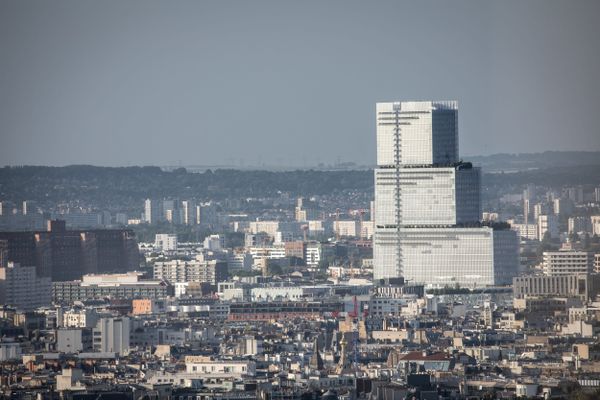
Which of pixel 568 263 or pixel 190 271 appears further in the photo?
pixel 190 271

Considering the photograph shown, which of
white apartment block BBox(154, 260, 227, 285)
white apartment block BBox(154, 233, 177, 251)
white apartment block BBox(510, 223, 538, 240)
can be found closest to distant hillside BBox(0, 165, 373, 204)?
white apartment block BBox(154, 233, 177, 251)

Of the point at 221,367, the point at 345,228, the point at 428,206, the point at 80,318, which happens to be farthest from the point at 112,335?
the point at 345,228

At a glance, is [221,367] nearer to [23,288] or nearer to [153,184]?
[23,288]

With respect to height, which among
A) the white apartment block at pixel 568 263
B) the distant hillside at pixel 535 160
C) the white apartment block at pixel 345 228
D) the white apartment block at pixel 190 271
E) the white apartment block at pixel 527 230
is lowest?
the white apartment block at pixel 190 271

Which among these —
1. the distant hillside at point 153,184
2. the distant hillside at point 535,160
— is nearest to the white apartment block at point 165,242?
the distant hillside at point 153,184

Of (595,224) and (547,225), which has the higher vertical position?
(595,224)

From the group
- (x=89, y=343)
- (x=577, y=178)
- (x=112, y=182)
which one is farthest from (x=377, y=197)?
(x=112, y=182)

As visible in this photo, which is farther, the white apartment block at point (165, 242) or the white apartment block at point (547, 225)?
the white apartment block at point (165, 242)

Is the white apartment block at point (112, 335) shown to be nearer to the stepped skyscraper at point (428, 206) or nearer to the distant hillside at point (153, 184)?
the stepped skyscraper at point (428, 206)

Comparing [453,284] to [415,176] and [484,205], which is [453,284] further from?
[484,205]
